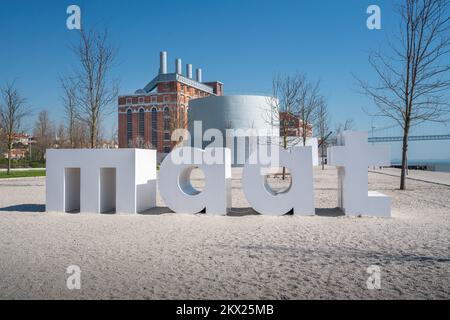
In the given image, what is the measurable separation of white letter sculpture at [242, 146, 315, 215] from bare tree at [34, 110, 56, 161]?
53.7m

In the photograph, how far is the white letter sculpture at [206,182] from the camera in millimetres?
10242

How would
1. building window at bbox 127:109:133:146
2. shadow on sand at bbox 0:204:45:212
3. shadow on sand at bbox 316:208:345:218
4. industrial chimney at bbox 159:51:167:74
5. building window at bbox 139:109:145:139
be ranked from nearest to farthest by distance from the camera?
shadow on sand at bbox 316:208:345:218 → shadow on sand at bbox 0:204:45:212 → building window at bbox 139:109:145:139 → building window at bbox 127:109:133:146 → industrial chimney at bbox 159:51:167:74

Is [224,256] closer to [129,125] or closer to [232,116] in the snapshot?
[232,116]

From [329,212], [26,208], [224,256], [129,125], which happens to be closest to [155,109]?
[129,125]

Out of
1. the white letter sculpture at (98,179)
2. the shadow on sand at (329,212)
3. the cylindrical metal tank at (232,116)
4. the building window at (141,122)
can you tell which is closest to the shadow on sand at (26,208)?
the white letter sculpture at (98,179)

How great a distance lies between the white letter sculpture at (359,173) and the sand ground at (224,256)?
467 mm

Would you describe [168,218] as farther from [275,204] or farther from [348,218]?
[348,218]

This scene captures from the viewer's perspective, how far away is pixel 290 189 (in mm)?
10062

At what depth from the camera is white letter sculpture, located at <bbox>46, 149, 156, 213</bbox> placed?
34.3 ft

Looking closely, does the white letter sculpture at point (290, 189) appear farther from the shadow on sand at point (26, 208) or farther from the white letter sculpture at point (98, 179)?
the shadow on sand at point (26, 208)

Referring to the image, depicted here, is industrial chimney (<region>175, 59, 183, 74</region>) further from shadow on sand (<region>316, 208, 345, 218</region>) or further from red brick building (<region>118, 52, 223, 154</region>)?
shadow on sand (<region>316, 208, 345, 218</region>)

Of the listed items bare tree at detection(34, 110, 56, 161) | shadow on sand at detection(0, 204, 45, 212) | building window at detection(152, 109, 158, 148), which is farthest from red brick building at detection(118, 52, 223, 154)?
shadow on sand at detection(0, 204, 45, 212)
